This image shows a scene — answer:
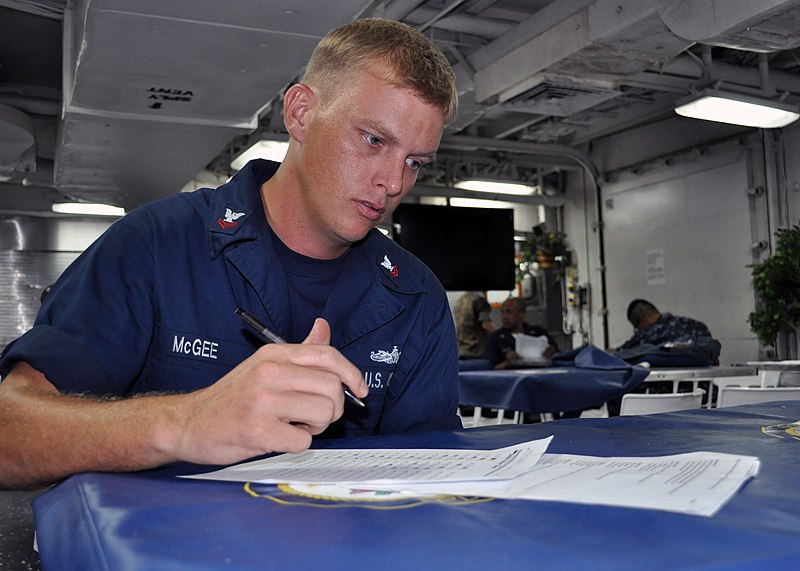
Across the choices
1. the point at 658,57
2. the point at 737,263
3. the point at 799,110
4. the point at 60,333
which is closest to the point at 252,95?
the point at 658,57

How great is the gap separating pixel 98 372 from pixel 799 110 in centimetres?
734

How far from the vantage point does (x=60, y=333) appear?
1066 mm

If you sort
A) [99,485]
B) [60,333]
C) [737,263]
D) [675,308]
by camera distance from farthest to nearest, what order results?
1. [675,308]
2. [737,263]
3. [60,333]
4. [99,485]

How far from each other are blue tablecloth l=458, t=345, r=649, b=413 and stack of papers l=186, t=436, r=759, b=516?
152 inches

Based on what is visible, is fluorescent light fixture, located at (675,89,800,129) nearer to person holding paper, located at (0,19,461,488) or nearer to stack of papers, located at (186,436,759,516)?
person holding paper, located at (0,19,461,488)

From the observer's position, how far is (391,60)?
136 centimetres

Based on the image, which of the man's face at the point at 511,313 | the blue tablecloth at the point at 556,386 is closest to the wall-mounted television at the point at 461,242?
the man's face at the point at 511,313

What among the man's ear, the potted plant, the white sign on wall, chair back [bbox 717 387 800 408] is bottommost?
chair back [bbox 717 387 800 408]

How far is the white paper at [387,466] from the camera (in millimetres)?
733

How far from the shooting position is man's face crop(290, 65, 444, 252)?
52.7 inches

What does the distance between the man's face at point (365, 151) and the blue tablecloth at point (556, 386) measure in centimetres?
344

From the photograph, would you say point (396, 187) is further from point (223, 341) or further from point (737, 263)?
point (737, 263)

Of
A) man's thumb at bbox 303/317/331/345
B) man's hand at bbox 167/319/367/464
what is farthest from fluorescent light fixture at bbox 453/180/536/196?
man's hand at bbox 167/319/367/464

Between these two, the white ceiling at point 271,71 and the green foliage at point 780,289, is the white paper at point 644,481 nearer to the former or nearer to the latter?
the white ceiling at point 271,71
